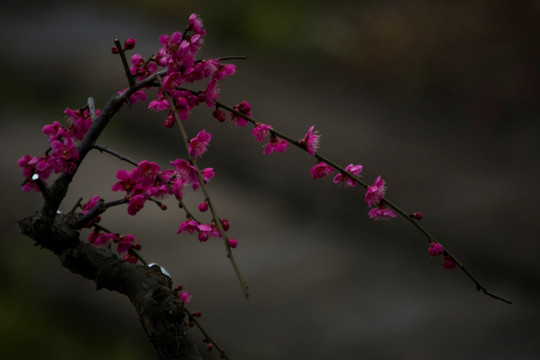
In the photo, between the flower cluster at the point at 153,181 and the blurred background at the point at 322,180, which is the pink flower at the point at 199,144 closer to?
the flower cluster at the point at 153,181

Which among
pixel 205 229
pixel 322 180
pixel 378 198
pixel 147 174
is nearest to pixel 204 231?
pixel 205 229

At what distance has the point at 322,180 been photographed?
2.84 metres

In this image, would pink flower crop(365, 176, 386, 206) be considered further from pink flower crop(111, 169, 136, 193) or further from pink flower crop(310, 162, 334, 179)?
pink flower crop(111, 169, 136, 193)

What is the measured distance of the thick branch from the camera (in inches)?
28.4

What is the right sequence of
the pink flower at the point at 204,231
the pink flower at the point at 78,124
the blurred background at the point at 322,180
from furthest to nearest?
1. the blurred background at the point at 322,180
2. the pink flower at the point at 78,124
3. the pink flower at the point at 204,231

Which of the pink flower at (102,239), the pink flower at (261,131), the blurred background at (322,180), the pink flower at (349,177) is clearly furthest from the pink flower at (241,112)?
the blurred background at (322,180)

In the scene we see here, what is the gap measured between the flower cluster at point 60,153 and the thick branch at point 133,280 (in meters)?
0.06

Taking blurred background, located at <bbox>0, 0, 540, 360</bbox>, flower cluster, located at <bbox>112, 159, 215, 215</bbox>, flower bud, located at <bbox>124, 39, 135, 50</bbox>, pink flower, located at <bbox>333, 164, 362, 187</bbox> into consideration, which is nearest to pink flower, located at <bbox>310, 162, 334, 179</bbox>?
pink flower, located at <bbox>333, 164, 362, 187</bbox>

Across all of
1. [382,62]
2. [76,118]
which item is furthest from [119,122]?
[76,118]

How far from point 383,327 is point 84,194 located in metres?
1.29

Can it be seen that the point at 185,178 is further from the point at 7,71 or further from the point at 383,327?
the point at 7,71

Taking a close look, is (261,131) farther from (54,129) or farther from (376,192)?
(54,129)

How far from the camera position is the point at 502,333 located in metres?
2.14

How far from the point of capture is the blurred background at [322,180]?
2.07 meters
